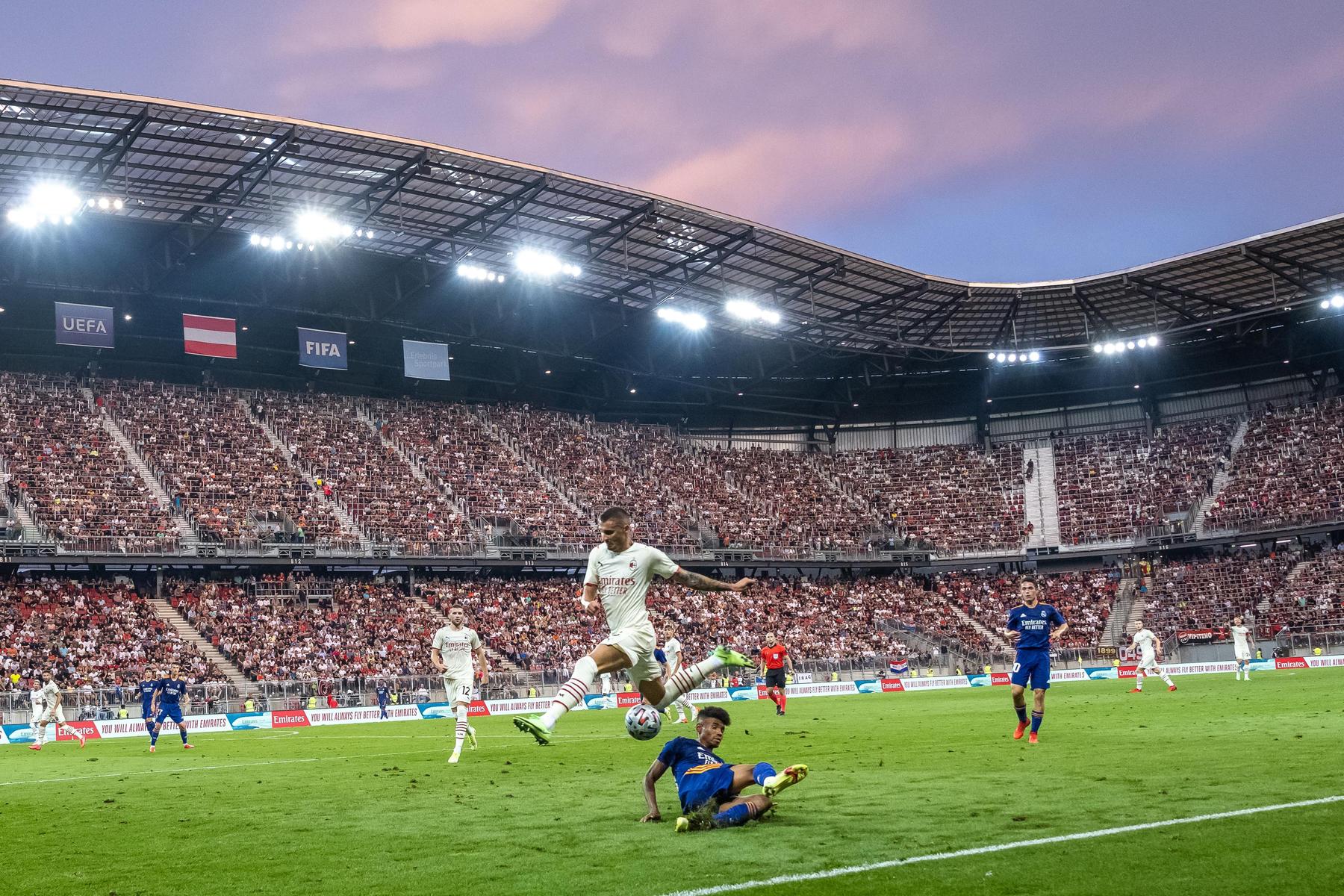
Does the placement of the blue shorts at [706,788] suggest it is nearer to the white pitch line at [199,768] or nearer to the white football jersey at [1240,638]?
the white pitch line at [199,768]

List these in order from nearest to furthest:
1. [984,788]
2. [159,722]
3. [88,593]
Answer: [984,788] < [159,722] < [88,593]

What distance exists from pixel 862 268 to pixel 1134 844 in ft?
170

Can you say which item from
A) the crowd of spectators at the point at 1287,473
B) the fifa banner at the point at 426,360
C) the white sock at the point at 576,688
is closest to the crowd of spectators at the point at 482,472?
the fifa banner at the point at 426,360

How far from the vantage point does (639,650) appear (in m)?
12.3

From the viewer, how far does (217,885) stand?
863 cm

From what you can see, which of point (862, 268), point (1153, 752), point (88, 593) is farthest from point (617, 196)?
point (1153, 752)

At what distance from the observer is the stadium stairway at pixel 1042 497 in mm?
73688

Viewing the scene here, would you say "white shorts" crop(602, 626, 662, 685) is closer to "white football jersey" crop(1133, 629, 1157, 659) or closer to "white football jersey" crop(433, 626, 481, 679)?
"white football jersey" crop(433, 626, 481, 679)

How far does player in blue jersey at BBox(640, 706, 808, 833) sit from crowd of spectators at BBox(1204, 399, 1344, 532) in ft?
205

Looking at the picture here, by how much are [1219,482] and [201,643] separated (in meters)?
56.7

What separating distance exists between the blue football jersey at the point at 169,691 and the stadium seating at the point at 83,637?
1575 centimetres

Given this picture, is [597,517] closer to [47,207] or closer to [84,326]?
[84,326]

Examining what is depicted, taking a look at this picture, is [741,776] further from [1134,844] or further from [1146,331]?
[1146,331]

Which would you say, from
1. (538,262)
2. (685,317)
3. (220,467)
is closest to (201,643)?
(220,467)
